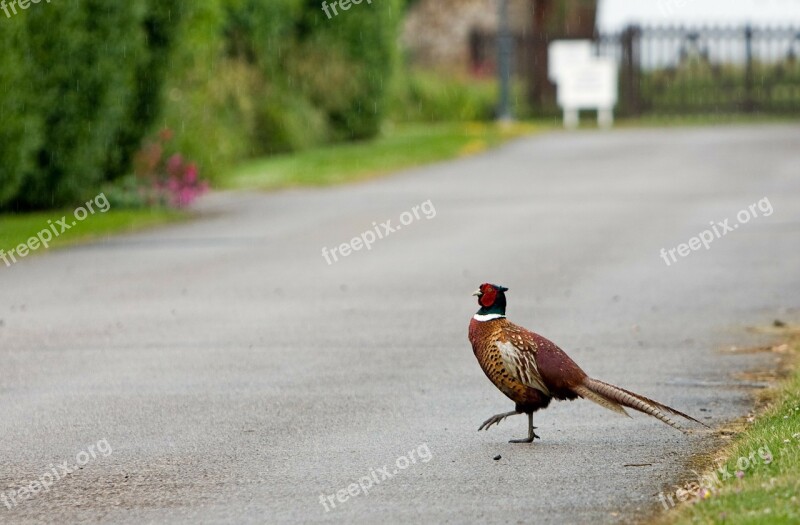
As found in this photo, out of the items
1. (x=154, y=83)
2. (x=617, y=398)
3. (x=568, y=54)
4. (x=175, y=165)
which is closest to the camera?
(x=617, y=398)

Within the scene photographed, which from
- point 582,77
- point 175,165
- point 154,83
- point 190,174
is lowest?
point 582,77

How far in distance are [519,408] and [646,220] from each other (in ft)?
43.8

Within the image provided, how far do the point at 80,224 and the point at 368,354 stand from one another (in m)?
10.1

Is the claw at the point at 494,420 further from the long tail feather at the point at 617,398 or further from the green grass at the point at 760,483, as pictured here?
the green grass at the point at 760,483

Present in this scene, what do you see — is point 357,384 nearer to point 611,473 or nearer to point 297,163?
point 611,473

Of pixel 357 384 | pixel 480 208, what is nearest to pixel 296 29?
pixel 480 208

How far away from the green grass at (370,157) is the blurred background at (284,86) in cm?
8

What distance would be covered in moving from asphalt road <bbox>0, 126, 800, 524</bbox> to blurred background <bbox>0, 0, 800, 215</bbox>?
1.86 meters

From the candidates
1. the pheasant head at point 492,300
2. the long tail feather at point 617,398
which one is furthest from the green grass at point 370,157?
the long tail feather at point 617,398

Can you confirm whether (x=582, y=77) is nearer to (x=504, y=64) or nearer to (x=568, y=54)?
(x=568, y=54)

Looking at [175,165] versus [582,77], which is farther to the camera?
[582,77]

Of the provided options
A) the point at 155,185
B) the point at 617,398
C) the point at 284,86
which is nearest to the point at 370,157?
the point at 284,86

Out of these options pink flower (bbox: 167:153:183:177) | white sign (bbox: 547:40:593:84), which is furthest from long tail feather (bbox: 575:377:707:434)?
white sign (bbox: 547:40:593:84)

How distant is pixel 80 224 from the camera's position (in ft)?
70.3
